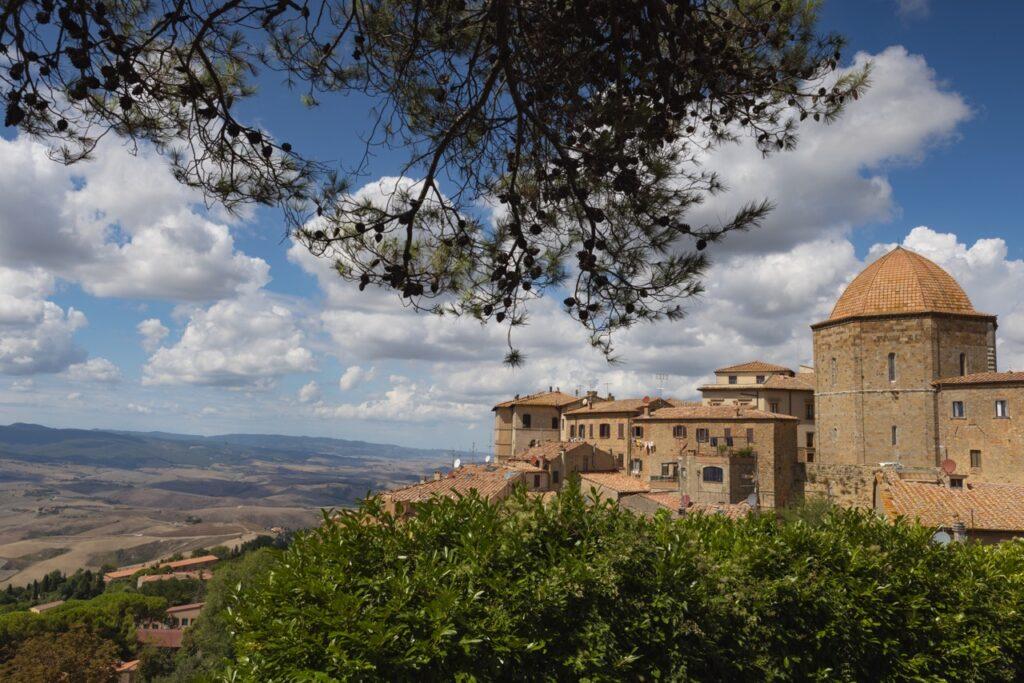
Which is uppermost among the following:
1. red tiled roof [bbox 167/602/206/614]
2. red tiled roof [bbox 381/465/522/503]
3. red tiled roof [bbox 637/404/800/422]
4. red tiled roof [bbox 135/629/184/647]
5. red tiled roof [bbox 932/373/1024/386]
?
red tiled roof [bbox 932/373/1024/386]

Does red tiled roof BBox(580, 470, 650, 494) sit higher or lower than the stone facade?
lower

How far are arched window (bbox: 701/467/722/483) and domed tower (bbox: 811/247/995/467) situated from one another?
23.4 feet

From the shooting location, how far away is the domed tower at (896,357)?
124 feet

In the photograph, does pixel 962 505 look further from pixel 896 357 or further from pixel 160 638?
pixel 160 638

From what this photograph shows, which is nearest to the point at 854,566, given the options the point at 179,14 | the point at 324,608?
the point at 324,608

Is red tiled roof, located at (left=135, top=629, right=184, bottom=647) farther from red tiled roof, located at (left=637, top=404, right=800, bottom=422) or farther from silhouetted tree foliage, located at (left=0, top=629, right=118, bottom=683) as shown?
red tiled roof, located at (left=637, top=404, right=800, bottom=422)

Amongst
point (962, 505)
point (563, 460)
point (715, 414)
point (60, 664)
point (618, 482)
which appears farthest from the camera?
point (563, 460)

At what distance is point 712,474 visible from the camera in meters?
41.2

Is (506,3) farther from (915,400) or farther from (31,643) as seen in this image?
(31,643)

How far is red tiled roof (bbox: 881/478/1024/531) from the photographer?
2227 centimetres

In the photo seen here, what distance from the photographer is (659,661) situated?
5551 millimetres

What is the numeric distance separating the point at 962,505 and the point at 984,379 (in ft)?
51.0

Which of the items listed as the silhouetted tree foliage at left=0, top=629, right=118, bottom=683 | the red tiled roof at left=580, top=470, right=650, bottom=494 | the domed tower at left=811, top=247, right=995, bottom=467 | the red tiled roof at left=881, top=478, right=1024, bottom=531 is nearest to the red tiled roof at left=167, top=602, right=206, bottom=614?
the silhouetted tree foliage at left=0, top=629, right=118, bottom=683

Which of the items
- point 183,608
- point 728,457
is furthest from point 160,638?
point 728,457
